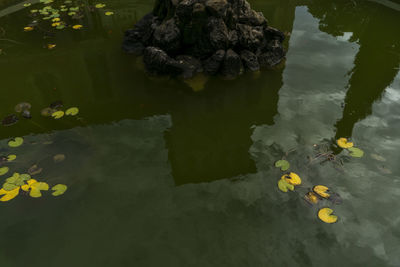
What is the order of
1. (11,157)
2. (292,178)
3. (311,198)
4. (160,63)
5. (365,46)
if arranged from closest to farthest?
(311,198), (292,178), (11,157), (160,63), (365,46)

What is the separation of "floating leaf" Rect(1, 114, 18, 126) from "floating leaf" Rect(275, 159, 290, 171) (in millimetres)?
4405

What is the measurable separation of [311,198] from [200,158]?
1.61 meters

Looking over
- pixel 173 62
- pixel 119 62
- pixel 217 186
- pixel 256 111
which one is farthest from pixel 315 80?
pixel 119 62

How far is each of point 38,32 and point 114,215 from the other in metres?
6.61

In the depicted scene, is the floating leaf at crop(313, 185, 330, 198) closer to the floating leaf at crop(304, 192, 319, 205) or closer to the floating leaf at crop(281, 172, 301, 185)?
the floating leaf at crop(304, 192, 319, 205)

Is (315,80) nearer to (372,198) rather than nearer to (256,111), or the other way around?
(256,111)

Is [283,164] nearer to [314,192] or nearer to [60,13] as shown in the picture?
[314,192]

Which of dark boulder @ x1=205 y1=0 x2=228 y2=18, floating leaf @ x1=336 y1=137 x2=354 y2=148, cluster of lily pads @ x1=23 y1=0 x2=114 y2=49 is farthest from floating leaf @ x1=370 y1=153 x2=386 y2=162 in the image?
cluster of lily pads @ x1=23 y1=0 x2=114 y2=49

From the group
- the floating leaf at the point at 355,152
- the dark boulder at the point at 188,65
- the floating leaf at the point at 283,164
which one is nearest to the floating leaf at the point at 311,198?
the floating leaf at the point at 283,164

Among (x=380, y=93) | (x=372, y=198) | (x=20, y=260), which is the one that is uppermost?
(x=380, y=93)

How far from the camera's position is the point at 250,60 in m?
6.13

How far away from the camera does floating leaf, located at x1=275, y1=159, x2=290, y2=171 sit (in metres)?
3.84

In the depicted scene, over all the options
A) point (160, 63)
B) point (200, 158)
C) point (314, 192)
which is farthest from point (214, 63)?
point (314, 192)

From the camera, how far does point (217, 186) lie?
366cm
